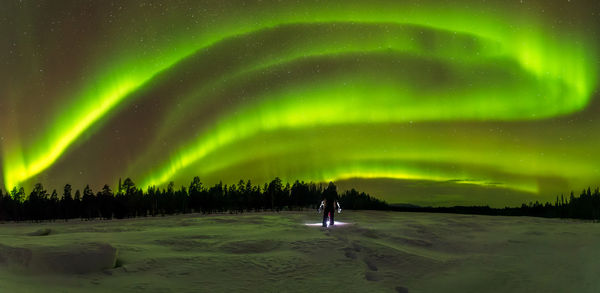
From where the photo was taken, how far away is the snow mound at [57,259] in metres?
9.16

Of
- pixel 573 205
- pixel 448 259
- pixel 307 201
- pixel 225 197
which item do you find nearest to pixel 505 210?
pixel 573 205

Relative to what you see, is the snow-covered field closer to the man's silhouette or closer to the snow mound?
the snow mound

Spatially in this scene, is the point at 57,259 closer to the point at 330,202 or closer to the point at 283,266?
the point at 283,266

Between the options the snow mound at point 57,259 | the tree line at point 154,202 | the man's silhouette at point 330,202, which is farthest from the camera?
the tree line at point 154,202

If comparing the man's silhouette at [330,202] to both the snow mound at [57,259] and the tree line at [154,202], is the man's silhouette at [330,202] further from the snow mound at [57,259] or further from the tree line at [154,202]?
the tree line at [154,202]

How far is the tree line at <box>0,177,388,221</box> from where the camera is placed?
318ft

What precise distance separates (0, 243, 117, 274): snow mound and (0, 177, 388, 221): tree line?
8847 cm

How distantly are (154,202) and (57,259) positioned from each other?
101407 millimetres

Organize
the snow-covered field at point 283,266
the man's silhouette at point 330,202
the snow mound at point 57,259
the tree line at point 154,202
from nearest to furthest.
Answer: the snow-covered field at point 283,266, the snow mound at point 57,259, the man's silhouette at point 330,202, the tree line at point 154,202

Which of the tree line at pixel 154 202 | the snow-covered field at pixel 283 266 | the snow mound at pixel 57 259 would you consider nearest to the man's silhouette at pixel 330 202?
the snow-covered field at pixel 283 266

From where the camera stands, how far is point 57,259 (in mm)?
9336

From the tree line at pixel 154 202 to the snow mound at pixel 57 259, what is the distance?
8847 cm

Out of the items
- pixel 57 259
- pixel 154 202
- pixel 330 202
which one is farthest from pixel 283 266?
pixel 154 202

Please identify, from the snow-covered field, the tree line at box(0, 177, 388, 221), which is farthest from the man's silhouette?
the tree line at box(0, 177, 388, 221)
